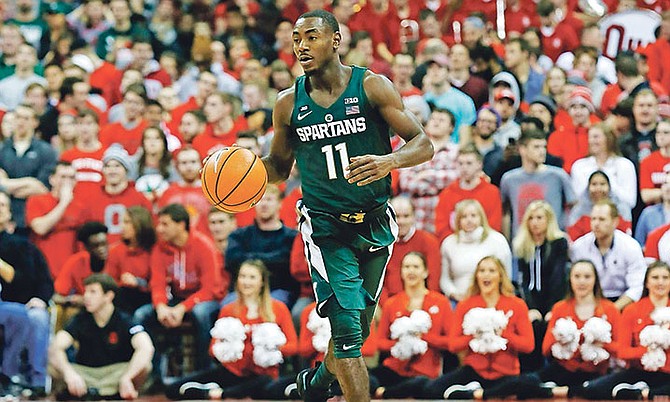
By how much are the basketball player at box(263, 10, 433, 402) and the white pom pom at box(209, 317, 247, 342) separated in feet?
8.53

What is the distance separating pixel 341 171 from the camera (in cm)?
646

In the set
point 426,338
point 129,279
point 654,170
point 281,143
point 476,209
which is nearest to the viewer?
point 281,143

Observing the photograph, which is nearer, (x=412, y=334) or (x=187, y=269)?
(x=412, y=334)

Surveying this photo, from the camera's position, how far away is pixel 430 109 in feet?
38.0

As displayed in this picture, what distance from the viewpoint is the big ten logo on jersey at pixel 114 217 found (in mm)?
10445

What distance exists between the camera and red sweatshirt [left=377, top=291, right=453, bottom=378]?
912cm

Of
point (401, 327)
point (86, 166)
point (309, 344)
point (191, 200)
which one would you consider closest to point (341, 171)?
point (401, 327)

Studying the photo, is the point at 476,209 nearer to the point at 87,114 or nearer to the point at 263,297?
the point at 263,297

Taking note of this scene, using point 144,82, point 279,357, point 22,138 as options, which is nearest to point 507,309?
point 279,357

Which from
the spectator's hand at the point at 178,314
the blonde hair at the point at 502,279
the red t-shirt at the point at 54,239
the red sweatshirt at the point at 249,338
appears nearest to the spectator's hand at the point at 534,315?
the blonde hair at the point at 502,279

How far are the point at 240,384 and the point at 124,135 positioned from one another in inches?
137

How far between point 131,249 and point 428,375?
267cm

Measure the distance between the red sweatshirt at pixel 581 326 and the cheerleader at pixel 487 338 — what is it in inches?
6.5

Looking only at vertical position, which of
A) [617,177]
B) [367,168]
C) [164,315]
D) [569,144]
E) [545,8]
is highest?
[545,8]
